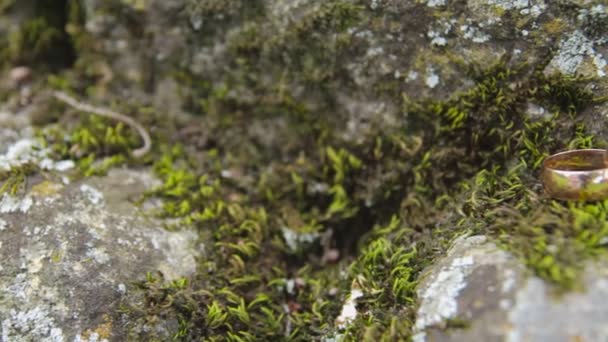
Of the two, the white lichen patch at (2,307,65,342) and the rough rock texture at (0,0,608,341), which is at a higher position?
the rough rock texture at (0,0,608,341)

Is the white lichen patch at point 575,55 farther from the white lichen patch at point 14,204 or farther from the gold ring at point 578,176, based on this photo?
the white lichen patch at point 14,204

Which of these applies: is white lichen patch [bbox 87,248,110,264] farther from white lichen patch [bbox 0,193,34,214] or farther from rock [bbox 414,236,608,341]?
rock [bbox 414,236,608,341]

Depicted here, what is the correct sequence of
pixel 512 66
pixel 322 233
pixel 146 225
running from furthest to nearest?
1. pixel 322 233
2. pixel 146 225
3. pixel 512 66

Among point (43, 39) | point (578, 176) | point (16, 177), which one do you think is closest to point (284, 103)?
point (16, 177)

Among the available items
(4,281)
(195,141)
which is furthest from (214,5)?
(4,281)

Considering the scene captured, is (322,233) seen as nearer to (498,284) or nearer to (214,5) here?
(498,284)

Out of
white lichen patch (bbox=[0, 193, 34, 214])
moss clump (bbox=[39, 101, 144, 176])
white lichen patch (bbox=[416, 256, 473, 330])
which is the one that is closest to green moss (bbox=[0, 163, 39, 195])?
white lichen patch (bbox=[0, 193, 34, 214])
